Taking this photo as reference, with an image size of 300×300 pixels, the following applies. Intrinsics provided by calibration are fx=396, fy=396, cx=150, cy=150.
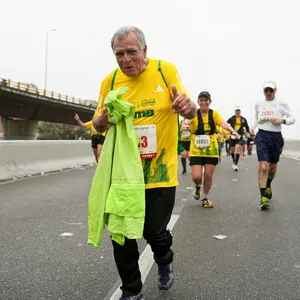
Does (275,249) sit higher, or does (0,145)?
(0,145)

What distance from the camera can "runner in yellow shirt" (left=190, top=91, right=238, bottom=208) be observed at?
22.5ft

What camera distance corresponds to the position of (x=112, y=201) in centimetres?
260

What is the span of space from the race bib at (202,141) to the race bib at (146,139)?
405cm

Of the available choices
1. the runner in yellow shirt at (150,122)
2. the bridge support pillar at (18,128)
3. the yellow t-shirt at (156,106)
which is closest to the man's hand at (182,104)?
the runner in yellow shirt at (150,122)

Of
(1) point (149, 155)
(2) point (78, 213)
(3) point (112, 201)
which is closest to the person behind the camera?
(3) point (112, 201)

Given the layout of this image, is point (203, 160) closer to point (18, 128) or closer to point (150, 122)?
point (150, 122)

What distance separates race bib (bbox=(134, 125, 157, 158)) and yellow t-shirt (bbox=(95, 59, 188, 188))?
0.07 feet

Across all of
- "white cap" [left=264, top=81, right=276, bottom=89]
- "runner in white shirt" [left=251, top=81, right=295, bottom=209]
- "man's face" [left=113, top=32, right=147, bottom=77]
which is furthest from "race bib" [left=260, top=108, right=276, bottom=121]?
"man's face" [left=113, top=32, right=147, bottom=77]

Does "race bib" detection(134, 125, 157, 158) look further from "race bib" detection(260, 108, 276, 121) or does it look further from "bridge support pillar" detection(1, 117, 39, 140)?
"bridge support pillar" detection(1, 117, 39, 140)

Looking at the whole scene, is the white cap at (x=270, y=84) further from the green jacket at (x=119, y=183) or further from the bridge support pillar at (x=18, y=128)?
the bridge support pillar at (x=18, y=128)

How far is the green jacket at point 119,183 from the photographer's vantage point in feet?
8.45

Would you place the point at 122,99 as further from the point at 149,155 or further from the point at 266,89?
the point at 266,89

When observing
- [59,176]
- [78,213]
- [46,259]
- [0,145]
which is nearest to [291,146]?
[59,176]

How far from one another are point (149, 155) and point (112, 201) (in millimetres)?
483
